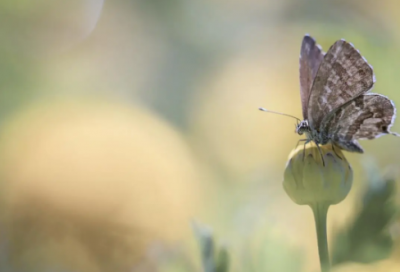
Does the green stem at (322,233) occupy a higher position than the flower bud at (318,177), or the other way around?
the flower bud at (318,177)

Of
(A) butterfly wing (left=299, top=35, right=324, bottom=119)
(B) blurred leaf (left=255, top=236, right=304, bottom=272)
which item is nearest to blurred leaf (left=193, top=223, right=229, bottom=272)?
(B) blurred leaf (left=255, top=236, right=304, bottom=272)

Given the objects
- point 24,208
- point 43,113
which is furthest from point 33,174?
point 43,113

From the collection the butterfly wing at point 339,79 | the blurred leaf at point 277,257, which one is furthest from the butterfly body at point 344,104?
the blurred leaf at point 277,257

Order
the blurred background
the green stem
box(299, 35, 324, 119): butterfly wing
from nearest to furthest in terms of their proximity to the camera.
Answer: the green stem
box(299, 35, 324, 119): butterfly wing
the blurred background

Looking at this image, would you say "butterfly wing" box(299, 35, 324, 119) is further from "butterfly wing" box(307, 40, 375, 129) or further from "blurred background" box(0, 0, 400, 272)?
"blurred background" box(0, 0, 400, 272)

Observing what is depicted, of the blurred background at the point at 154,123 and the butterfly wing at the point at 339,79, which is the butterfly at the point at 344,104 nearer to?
the butterfly wing at the point at 339,79

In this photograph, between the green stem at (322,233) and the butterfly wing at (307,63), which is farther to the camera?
the butterfly wing at (307,63)

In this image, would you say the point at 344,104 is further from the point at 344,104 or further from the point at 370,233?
the point at 370,233
